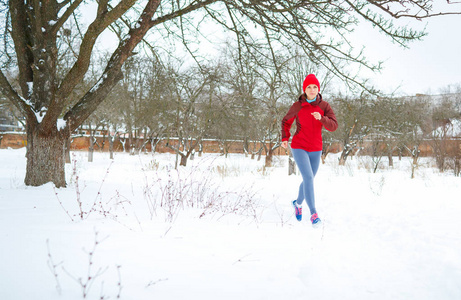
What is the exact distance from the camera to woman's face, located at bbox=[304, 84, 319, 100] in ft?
12.2

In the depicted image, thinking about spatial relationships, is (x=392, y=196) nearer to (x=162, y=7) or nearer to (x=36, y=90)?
(x=162, y=7)

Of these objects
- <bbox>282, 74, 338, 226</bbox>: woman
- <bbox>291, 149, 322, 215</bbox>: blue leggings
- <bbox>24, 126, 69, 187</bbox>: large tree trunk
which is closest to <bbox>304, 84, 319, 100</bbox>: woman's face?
<bbox>282, 74, 338, 226</bbox>: woman

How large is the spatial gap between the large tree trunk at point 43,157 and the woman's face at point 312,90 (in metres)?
4.36

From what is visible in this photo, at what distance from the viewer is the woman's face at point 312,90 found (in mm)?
3730

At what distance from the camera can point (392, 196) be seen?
219 inches

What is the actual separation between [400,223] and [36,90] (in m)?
6.28

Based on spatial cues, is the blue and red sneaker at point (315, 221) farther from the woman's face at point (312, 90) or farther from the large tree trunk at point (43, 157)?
the large tree trunk at point (43, 157)

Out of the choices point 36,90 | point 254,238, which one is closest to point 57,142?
point 36,90

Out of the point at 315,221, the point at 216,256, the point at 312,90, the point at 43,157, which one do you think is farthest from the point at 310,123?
the point at 43,157

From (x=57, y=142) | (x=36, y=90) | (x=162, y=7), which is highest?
(x=162, y=7)

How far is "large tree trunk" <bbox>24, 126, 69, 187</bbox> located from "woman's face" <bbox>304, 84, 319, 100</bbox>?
4.36 meters

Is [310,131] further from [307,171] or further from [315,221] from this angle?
[315,221]

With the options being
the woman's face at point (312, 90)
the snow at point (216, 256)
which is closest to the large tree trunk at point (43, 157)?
the snow at point (216, 256)

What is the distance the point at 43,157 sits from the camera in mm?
5094
